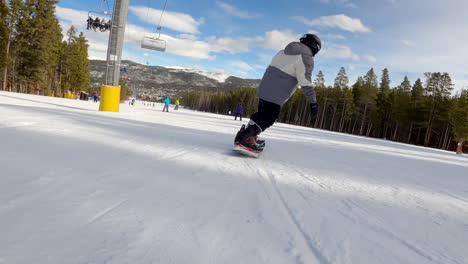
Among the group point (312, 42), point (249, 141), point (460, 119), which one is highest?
point (460, 119)

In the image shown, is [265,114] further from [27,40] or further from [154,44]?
[27,40]

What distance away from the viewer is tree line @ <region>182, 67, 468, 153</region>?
136 feet

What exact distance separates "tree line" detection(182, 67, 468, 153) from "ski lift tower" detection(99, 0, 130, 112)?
42.6 meters

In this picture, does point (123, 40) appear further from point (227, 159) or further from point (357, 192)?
point (357, 192)

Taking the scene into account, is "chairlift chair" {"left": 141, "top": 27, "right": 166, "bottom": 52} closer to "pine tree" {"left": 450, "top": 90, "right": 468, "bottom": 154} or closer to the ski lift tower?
the ski lift tower

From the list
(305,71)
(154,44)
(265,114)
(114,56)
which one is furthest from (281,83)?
(154,44)

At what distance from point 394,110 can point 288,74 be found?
52.7m

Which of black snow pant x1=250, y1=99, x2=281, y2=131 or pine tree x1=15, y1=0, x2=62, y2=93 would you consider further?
pine tree x1=15, y1=0, x2=62, y2=93

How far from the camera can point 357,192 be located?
2.49 meters

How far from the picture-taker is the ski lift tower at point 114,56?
9.78 meters

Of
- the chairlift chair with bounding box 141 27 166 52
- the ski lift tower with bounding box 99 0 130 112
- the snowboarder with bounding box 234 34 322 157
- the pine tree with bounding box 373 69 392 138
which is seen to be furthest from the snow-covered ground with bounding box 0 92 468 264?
the pine tree with bounding box 373 69 392 138

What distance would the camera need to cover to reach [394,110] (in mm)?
46875

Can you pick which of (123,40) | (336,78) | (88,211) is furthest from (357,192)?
(336,78)

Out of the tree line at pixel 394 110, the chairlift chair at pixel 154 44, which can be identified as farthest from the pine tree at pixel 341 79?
the chairlift chair at pixel 154 44
